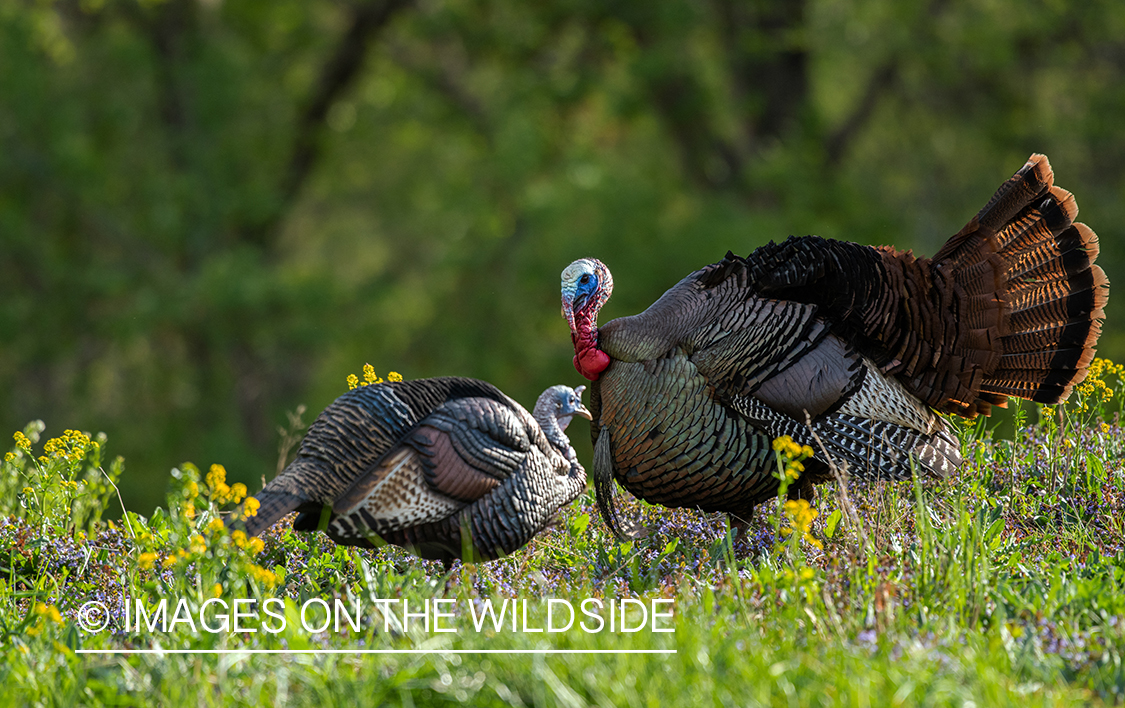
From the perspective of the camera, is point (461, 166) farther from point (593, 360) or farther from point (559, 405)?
point (593, 360)

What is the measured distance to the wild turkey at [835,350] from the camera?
4.21 meters

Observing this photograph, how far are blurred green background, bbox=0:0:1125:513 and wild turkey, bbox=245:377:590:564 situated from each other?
8.21m

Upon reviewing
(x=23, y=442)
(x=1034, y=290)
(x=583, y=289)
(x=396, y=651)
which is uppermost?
(x=583, y=289)

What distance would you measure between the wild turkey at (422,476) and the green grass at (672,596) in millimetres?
190

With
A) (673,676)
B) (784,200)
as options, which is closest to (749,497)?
(673,676)

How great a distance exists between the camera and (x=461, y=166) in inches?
698

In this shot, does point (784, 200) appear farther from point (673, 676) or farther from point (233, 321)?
point (673, 676)

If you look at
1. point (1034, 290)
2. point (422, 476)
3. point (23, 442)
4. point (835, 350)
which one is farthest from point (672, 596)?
point (23, 442)

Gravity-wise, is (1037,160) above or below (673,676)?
above

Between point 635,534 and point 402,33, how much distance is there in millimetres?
14197

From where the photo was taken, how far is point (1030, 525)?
455 centimetres

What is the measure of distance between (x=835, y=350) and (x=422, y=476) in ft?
5.71

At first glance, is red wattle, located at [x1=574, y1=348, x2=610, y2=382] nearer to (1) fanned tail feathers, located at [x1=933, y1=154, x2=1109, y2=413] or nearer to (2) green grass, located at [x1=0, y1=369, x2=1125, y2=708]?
(2) green grass, located at [x1=0, y1=369, x2=1125, y2=708]

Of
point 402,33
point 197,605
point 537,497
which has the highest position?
point 402,33
